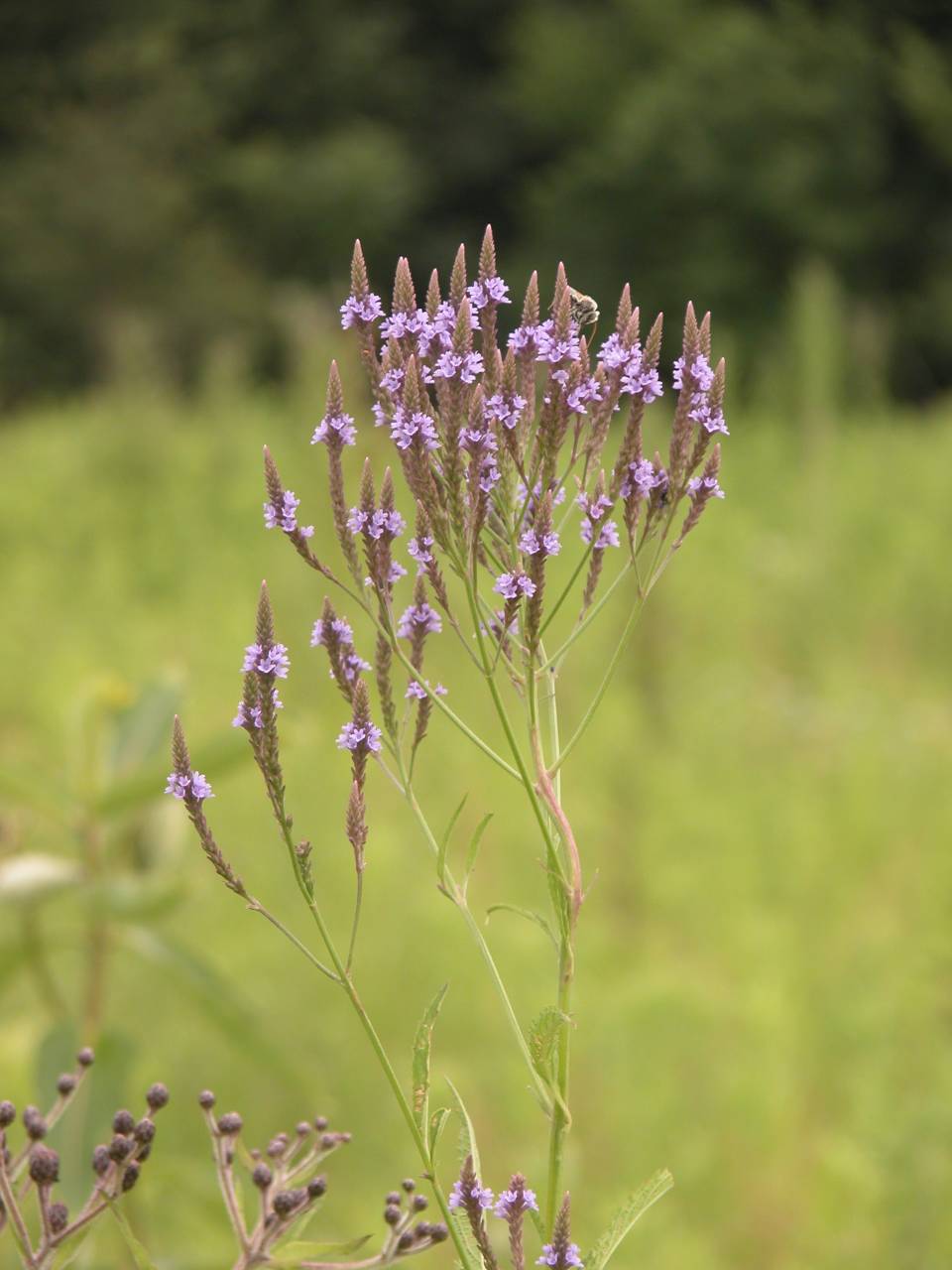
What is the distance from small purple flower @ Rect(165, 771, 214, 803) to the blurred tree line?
15.6 metres

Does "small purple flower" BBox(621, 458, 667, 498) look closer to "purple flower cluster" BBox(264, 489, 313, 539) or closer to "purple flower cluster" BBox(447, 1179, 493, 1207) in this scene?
"purple flower cluster" BBox(264, 489, 313, 539)

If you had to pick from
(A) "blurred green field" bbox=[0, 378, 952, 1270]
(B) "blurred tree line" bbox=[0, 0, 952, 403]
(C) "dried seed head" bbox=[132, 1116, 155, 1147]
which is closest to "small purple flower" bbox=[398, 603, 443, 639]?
(C) "dried seed head" bbox=[132, 1116, 155, 1147]

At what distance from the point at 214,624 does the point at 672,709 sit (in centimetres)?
199

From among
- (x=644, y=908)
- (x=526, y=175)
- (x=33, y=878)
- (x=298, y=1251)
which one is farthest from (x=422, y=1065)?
(x=526, y=175)

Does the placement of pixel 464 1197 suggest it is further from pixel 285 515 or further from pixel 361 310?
pixel 361 310

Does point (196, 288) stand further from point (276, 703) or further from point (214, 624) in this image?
point (276, 703)

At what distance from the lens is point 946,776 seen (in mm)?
4992

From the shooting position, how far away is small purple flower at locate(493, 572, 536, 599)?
931 mm

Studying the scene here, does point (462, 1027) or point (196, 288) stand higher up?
point (196, 288)

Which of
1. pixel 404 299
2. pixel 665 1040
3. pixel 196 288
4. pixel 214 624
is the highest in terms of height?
pixel 196 288

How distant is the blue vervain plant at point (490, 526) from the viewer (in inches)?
34.8

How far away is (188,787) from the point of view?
0.86 m

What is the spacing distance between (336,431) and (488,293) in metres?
0.13

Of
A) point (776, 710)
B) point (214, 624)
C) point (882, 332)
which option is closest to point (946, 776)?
point (776, 710)
